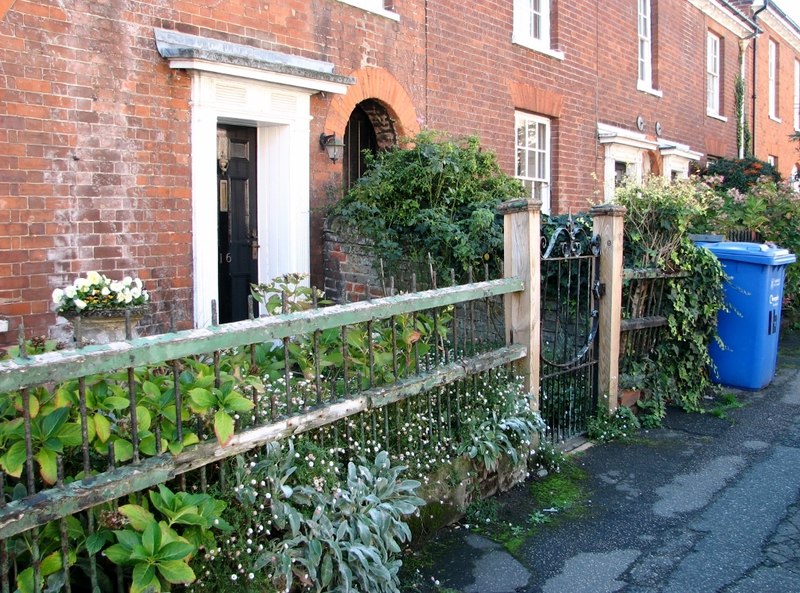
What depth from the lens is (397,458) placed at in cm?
377

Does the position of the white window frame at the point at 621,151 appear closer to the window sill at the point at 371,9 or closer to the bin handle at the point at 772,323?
the window sill at the point at 371,9

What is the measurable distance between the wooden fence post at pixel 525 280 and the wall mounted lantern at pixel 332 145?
343 centimetres

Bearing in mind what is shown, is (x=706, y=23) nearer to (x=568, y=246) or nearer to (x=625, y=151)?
(x=625, y=151)

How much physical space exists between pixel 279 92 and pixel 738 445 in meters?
5.04

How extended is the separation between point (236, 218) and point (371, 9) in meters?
2.91

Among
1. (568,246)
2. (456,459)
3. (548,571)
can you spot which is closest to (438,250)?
(568,246)

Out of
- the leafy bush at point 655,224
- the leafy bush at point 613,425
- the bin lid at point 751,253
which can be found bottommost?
the leafy bush at point 613,425

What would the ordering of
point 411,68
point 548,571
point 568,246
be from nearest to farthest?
point 548,571 < point 568,246 < point 411,68

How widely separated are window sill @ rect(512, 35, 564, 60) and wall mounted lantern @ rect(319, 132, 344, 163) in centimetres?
419

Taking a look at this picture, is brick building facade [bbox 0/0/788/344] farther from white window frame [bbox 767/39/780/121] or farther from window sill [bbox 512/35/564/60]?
white window frame [bbox 767/39/780/121]

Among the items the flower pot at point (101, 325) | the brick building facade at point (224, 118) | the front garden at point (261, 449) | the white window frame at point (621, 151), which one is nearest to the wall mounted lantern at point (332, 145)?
the brick building facade at point (224, 118)

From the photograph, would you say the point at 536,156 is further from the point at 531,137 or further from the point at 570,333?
the point at 570,333

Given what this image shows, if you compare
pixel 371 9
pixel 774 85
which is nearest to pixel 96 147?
pixel 371 9

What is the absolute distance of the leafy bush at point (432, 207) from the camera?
6891mm
